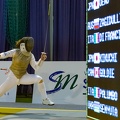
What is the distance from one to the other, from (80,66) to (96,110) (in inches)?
102

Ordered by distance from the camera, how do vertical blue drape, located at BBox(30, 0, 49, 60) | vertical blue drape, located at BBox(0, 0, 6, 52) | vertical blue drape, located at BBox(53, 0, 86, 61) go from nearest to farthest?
vertical blue drape, located at BBox(53, 0, 86, 61)
vertical blue drape, located at BBox(30, 0, 49, 60)
vertical blue drape, located at BBox(0, 0, 6, 52)

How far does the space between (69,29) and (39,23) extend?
2.32 ft

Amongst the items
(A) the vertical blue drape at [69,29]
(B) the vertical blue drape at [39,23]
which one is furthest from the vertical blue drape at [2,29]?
(A) the vertical blue drape at [69,29]

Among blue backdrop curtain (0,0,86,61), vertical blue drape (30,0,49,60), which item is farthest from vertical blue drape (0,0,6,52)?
vertical blue drape (30,0,49,60)

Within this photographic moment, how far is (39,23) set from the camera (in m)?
7.16

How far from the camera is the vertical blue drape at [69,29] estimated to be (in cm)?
693

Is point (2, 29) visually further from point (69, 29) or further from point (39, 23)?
point (69, 29)

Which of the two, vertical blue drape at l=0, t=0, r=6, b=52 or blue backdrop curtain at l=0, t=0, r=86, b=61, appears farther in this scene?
vertical blue drape at l=0, t=0, r=6, b=52

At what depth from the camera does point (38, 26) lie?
7172mm

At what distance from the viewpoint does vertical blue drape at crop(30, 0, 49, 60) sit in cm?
712

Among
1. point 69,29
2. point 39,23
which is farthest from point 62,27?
point 39,23

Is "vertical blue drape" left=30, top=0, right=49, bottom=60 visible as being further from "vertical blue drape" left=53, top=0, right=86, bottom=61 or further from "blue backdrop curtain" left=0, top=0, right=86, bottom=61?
"vertical blue drape" left=53, top=0, right=86, bottom=61

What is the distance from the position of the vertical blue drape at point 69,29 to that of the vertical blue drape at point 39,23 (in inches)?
8.9

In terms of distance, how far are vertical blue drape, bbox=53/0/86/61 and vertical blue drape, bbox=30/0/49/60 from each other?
0.23 m
